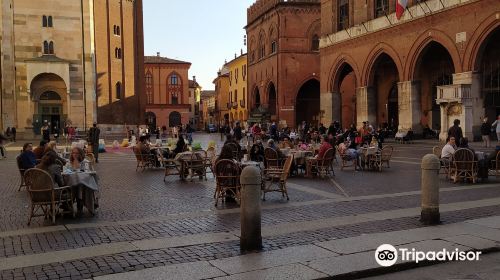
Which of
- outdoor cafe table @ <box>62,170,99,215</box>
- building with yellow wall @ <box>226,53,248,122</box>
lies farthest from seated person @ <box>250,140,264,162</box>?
building with yellow wall @ <box>226,53,248,122</box>

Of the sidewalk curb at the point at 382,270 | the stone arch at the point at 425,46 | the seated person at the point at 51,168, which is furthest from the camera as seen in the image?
the stone arch at the point at 425,46

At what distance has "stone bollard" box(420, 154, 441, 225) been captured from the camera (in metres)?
7.57

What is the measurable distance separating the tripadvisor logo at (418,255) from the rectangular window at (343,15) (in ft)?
105

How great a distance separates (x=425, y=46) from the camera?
2864 centimetres

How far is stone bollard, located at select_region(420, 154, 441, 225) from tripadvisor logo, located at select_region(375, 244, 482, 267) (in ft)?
4.75

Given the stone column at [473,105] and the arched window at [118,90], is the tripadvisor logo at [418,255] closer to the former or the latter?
the stone column at [473,105]

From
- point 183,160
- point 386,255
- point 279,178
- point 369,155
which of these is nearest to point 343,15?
point 369,155

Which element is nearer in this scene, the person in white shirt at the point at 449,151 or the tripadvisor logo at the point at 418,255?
the tripadvisor logo at the point at 418,255

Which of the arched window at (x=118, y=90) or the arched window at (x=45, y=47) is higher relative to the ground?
the arched window at (x=45, y=47)

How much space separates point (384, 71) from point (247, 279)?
34.1 m

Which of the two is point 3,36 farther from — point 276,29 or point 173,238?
point 173,238

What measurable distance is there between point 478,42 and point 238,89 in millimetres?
49802

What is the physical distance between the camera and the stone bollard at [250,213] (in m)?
6.36

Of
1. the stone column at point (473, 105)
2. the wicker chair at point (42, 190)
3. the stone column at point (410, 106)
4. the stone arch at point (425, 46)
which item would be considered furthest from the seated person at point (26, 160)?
the stone column at point (410, 106)
